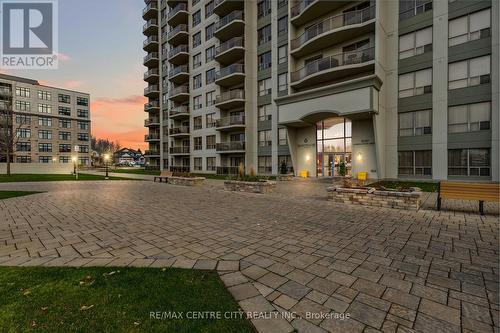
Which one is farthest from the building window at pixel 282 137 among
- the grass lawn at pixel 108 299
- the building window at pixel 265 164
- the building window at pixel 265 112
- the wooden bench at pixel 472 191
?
the grass lawn at pixel 108 299

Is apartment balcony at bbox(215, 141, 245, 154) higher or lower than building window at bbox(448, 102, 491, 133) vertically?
lower

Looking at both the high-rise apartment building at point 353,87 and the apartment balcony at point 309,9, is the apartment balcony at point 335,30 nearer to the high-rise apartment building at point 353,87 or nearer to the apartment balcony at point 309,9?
the high-rise apartment building at point 353,87

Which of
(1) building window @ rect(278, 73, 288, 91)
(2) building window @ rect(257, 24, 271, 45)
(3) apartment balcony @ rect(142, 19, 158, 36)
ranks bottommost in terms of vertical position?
(1) building window @ rect(278, 73, 288, 91)

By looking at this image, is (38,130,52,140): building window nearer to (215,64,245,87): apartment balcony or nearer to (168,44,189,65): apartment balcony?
(168,44,189,65): apartment balcony

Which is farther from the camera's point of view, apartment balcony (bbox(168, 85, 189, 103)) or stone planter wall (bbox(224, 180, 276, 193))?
apartment balcony (bbox(168, 85, 189, 103))

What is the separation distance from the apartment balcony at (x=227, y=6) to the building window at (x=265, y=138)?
17.3 m

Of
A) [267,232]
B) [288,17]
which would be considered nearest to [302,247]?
[267,232]

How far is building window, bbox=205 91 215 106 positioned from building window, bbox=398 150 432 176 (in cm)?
2539

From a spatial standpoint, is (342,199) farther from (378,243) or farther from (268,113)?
(268,113)

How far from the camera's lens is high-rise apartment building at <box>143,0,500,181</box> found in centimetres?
1683

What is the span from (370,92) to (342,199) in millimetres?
11517

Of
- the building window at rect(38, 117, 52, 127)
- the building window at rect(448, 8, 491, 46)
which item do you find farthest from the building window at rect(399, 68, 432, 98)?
the building window at rect(38, 117, 52, 127)

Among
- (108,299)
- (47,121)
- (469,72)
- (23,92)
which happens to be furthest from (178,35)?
(23,92)

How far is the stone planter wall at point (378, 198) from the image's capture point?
331 inches
